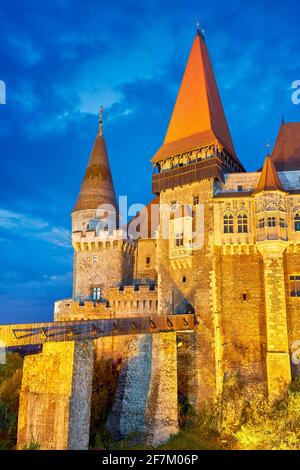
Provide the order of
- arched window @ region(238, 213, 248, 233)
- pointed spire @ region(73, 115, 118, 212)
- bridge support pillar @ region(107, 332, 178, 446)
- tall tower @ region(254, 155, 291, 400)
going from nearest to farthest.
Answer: bridge support pillar @ region(107, 332, 178, 446) < tall tower @ region(254, 155, 291, 400) < arched window @ region(238, 213, 248, 233) < pointed spire @ region(73, 115, 118, 212)

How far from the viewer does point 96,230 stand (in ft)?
134

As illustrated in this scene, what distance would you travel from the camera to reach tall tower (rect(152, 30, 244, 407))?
29234mm

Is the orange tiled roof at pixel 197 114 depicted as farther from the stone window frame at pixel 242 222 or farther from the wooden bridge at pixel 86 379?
the wooden bridge at pixel 86 379

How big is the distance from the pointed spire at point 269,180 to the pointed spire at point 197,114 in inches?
146

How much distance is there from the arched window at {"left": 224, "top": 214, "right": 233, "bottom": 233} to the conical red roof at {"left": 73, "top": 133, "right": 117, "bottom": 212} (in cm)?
1420

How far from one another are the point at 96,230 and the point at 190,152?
37.4 feet

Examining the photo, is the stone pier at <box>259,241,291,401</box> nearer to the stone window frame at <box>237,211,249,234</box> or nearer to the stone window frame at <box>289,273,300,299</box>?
the stone window frame at <box>289,273,300,299</box>

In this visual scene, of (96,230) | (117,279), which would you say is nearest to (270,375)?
(117,279)

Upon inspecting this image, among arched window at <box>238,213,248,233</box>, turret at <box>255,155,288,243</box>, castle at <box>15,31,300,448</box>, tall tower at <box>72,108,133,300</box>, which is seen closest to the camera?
castle at <box>15,31,300,448</box>

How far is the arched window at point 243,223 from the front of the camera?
30.1m

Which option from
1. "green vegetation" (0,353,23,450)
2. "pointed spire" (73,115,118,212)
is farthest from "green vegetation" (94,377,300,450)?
"pointed spire" (73,115,118,212)

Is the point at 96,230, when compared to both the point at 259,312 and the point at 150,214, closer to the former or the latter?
the point at 150,214

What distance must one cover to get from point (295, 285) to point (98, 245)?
663 inches

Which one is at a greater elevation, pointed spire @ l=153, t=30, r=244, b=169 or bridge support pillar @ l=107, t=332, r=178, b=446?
pointed spire @ l=153, t=30, r=244, b=169
